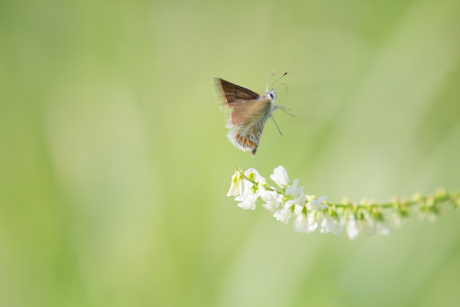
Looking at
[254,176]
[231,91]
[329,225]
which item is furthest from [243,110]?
[329,225]

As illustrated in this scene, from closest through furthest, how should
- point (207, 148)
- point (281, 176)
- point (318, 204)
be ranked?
point (318, 204), point (281, 176), point (207, 148)

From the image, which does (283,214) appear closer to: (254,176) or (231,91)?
(254,176)

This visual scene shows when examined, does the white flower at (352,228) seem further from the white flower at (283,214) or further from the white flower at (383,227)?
the white flower at (283,214)

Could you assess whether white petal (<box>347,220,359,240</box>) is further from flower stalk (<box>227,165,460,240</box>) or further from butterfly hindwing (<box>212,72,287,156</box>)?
butterfly hindwing (<box>212,72,287,156</box>)

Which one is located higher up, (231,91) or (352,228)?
(231,91)

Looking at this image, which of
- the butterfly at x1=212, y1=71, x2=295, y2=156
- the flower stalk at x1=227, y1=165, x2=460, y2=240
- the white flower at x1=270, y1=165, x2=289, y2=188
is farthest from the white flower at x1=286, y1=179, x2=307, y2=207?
the butterfly at x1=212, y1=71, x2=295, y2=156

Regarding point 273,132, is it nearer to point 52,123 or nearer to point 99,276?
point 99,276

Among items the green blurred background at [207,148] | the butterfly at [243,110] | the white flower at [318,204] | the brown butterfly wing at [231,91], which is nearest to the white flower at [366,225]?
the white flower at [318,204]
